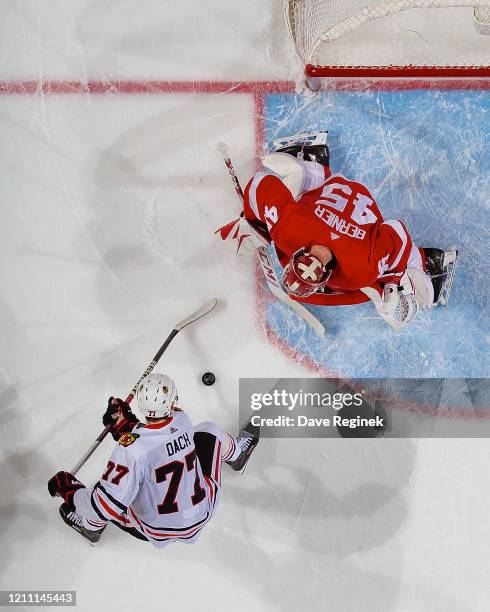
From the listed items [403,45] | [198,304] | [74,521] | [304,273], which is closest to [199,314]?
[198,304]

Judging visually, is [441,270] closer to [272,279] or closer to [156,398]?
[272,279]

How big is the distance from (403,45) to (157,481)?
7.58ft

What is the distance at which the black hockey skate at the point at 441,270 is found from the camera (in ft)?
10.7

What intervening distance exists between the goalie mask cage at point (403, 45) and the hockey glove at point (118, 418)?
5.81 ft

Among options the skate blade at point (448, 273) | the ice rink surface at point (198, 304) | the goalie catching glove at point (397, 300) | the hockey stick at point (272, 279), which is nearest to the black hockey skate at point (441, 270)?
the skate blade at point (448, 273)

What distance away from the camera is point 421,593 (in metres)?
3.50

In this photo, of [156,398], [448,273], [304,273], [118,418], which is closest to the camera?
[304,273]

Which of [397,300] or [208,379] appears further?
[208,379]

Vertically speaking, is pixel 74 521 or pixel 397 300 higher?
pixel 397 300

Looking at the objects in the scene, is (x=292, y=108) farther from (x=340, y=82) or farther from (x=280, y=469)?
(x=280, y=469)

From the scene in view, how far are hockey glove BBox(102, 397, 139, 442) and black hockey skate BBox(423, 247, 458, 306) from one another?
1.53 metres

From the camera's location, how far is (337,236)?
2859 mm

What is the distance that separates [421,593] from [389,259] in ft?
5.73

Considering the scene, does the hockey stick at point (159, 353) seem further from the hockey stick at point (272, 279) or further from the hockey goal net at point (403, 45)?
the hockey goal net at point (403, 45)
